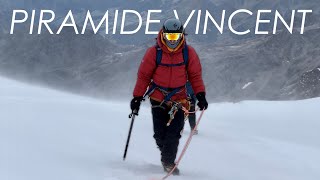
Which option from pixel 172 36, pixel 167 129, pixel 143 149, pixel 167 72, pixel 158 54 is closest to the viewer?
pixel 172 36

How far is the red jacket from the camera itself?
835cm

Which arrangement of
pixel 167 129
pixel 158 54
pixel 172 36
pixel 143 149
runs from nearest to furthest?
pixel 172 36 → pixel 158 54 → pixel 167 129 → pixel 143 149

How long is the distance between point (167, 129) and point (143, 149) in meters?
2.45

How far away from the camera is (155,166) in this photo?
909cm

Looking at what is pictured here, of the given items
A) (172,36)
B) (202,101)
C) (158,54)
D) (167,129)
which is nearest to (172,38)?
(172,36)

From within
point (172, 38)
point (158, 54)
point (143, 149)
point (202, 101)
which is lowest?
point (143, 149)

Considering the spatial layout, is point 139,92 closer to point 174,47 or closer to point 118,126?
point 174,47

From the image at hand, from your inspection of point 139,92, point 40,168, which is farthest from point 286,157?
point 40,168

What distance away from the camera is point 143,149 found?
11.1m

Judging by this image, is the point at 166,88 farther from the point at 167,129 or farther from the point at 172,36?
the point at 172,36

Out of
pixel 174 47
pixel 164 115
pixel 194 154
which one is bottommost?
pixel 194 154

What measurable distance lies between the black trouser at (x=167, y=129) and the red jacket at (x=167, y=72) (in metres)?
0.24

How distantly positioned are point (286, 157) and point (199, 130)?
509 cm

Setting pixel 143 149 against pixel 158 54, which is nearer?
pixel 158 54
